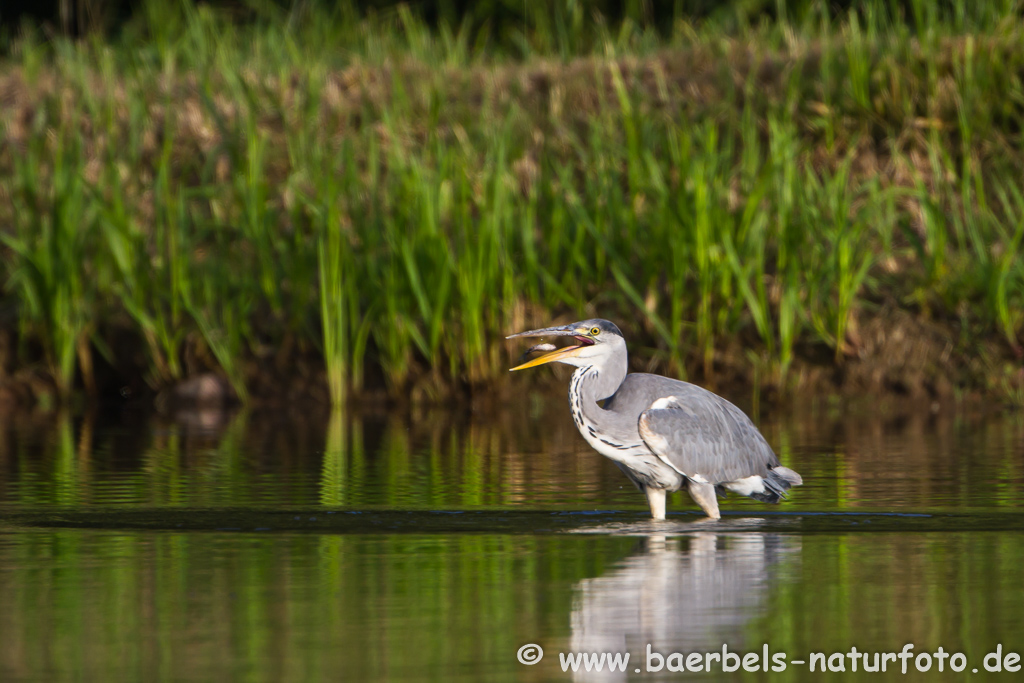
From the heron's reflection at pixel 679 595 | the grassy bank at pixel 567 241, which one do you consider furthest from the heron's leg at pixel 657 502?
the grassy bank at pixel 567 241

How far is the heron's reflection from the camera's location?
401 centimetres

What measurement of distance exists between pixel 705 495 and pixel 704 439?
246 millimetres

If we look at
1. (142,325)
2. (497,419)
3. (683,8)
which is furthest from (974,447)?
(683,8)

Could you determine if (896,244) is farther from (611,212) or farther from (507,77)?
(507,77)

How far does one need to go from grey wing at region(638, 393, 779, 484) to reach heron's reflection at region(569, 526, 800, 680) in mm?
441

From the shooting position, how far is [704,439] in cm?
619

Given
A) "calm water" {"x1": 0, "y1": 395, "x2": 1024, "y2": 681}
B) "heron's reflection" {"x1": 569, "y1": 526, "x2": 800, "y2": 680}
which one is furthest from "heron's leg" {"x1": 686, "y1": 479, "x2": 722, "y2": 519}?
"heron's reflection" {"x1": 569, "y1": 526, "x2": 800, "y2": 680}

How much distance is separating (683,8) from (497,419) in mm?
13394

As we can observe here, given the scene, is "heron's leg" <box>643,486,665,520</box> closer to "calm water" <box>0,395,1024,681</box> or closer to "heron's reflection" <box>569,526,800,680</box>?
"calm water" <box>0,395,1024,681</box>

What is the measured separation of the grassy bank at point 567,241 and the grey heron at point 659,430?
3747mm

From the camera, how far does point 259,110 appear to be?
563 inches

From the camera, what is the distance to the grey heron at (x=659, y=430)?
618 centimetres

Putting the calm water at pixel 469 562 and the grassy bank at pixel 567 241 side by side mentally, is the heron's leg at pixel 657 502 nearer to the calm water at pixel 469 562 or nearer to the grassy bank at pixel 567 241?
the calm water at pixel 469 562

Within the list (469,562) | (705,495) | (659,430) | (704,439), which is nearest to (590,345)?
(659,430)
